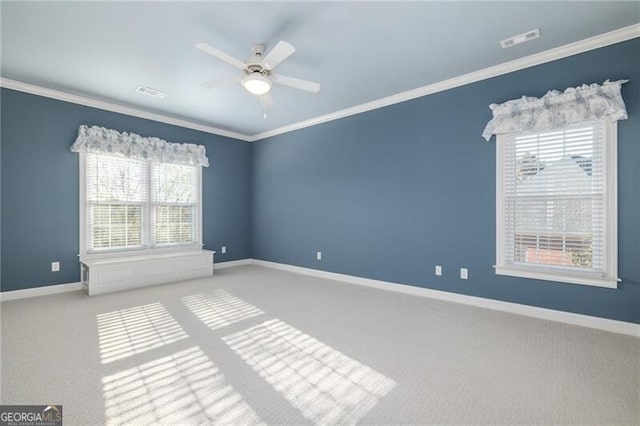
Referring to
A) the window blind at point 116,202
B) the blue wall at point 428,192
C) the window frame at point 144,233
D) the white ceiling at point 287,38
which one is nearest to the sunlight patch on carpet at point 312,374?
the blue wall at point 428,192

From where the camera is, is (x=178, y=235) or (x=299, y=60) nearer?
(x=299, y=60)

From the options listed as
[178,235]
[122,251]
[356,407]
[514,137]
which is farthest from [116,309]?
[514,137]

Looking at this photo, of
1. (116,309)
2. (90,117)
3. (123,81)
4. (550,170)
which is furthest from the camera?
(90,117)

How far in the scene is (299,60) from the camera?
329 centimetres

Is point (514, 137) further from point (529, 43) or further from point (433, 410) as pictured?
point (433, 410)

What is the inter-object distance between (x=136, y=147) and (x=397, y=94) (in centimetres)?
410

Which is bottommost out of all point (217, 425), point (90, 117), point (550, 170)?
point (217, 425)

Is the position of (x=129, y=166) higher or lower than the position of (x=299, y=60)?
lower

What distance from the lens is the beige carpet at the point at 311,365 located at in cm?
177

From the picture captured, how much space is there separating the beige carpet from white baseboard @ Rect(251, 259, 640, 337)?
0.46ft

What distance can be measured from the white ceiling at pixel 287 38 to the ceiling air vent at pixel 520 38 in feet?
0.22

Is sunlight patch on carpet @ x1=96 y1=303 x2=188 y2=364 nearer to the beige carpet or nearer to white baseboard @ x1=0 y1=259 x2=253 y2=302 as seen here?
the beige carpet

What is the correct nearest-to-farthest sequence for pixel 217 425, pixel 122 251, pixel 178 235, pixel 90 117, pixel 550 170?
1. pixel 217 425
2. pixel 550 170
3. pixel 90 117
4. pixel 122 251
5. pixel 178 235

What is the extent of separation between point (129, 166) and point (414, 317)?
4778 millimetres
